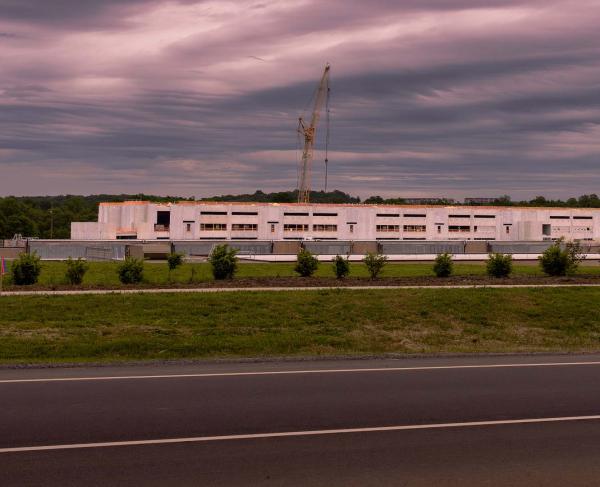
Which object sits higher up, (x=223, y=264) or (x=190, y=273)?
(x=223, y=264)

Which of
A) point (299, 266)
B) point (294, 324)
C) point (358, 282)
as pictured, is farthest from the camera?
point (299, 266)

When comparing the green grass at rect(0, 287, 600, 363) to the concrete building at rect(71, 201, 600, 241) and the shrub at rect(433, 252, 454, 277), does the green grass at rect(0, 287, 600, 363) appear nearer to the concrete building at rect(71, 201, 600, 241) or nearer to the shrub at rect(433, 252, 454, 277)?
the shrub at rect(433, 252, 454, 277)

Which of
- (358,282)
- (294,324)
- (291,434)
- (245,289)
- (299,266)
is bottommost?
(291,434)

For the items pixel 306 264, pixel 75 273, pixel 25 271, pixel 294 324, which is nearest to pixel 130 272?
pixel 75 273

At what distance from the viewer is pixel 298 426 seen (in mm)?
10227

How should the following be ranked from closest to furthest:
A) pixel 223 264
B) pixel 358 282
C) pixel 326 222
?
pixel 358 282
pixel 223 264
pixel 326 222

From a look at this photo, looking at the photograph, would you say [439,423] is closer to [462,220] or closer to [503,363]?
[503,363]

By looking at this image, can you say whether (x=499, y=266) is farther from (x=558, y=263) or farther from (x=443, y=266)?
(x=558, y=263)

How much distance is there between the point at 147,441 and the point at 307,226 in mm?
135670

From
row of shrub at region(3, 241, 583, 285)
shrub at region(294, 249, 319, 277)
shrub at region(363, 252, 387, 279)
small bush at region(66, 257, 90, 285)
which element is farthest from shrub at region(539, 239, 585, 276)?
small bush at region(66, 257, 90, 285)

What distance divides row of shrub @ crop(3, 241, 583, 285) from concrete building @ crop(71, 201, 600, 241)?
105 meters

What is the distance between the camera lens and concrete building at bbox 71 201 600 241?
13800 cm

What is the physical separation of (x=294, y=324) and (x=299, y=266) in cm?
1178

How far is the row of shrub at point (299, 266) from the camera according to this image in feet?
96.1
